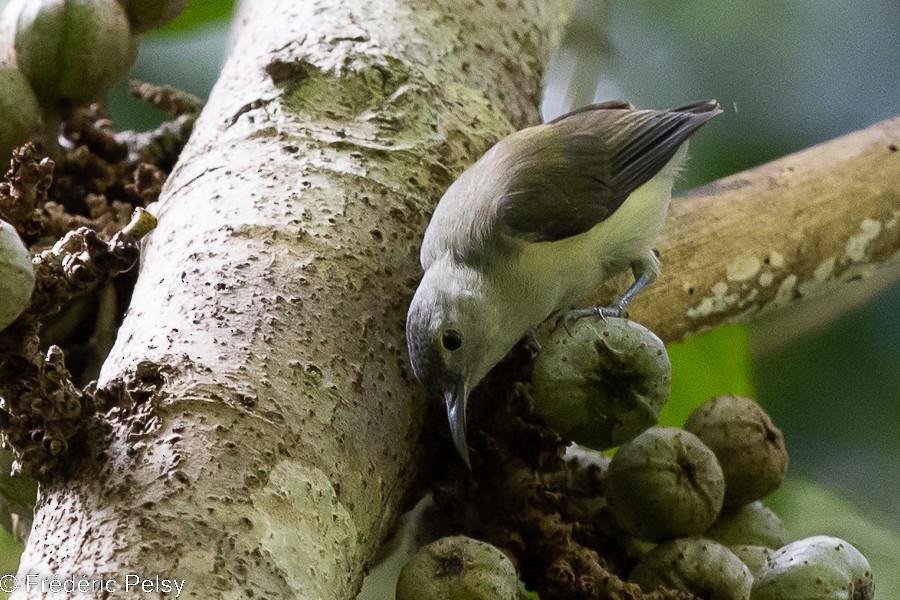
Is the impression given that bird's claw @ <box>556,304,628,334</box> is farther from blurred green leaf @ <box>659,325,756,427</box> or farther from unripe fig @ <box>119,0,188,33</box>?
unripe fig @ <box>119,0,188,33</box>

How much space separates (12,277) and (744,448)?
1.21 meters

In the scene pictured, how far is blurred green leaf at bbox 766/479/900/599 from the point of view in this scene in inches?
87.1

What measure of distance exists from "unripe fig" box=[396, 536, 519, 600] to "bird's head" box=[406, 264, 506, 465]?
177 mm

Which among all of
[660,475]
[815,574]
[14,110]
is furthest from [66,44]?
[815,574]

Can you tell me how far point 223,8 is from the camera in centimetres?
334

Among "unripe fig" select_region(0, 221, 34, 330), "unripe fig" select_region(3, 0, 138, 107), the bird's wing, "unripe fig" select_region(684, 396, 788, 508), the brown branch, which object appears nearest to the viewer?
"unripe fig" select_region(0, 221, 34, 330)

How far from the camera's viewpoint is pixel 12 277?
3.21 ft

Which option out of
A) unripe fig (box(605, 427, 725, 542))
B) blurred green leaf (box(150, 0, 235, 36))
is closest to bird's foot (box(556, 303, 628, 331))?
unripe fig (box(605, 427, 725, 542))

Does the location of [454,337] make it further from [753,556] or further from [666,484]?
[753,556]

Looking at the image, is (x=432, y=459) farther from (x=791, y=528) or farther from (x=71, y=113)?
(x=791, y=528)

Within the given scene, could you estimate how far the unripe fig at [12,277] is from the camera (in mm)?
975

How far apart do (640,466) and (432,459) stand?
1.14 ft

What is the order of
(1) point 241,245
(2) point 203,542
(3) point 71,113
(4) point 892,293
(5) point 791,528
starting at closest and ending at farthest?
1. (2) point 203,542
2. (1) point 241,245
3. (3) point 71,113
4. (5) point 791,528
5. (4) point 892,293

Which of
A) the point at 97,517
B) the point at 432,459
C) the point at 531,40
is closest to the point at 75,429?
the point at 97,517
